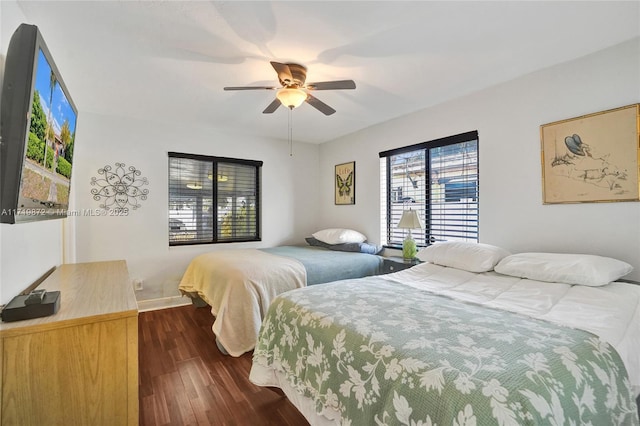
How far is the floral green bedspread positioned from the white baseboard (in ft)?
9.07

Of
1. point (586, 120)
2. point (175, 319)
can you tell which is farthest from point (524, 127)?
point (175, 319)

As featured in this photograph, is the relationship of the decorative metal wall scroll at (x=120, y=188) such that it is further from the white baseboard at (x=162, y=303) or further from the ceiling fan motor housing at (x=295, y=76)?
Answer: the ceiling fan motor housing at (x=295, y=76)

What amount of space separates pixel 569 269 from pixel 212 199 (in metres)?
4.10

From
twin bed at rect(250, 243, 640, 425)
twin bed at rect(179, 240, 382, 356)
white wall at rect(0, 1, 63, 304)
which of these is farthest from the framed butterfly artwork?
white wall at rect(0, 1, 63, 304)

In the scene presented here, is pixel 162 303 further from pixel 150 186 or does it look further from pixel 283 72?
pixel 283 72

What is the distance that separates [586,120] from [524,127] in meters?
0.43

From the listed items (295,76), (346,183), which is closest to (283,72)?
(295,76)

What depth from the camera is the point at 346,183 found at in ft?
15.2

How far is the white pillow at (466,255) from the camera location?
233 cm

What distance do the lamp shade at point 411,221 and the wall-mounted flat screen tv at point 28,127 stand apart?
296 cm

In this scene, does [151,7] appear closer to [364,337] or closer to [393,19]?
[393,19]

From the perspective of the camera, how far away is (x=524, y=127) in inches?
103

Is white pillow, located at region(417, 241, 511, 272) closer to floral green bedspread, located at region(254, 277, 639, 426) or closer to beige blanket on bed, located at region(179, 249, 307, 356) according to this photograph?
floral green bedspread, located at region(254, 277, 639, 426)

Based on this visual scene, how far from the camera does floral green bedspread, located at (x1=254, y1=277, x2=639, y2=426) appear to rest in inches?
35.6
